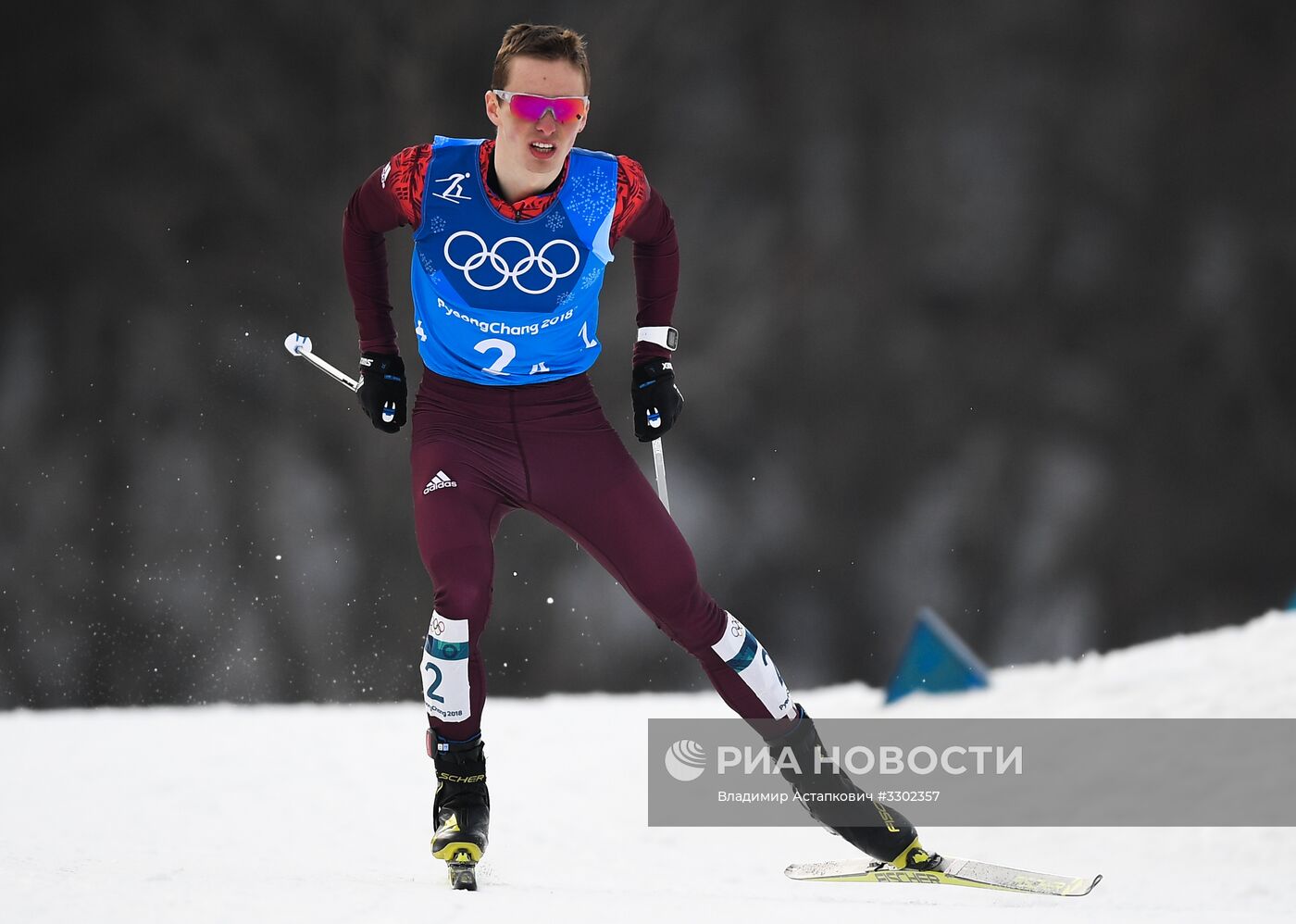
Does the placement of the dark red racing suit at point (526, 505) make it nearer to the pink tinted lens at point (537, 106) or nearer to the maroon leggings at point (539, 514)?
the maroon leggings at point (539, 514)

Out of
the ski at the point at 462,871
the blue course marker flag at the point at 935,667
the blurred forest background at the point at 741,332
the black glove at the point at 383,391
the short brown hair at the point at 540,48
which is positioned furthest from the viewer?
the blurred forest background at the point at 741,332

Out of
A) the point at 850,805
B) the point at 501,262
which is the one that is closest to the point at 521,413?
the point at 501,262

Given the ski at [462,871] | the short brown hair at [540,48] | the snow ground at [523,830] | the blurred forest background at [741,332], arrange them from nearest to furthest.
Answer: the snow ground at [523,830], the ski at [462,871], the short brown hair at [540,48], the blurred forest background at [741,332]

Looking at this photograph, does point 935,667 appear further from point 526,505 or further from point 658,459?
point 526,505

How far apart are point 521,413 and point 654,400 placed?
1.26ft

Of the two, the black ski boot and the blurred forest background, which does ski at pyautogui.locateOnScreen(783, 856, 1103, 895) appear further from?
the blurred forest background

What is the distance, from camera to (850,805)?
2830 mm

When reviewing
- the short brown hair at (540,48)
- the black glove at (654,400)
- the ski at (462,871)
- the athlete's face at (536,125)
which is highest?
the short brown hair at (540,48)

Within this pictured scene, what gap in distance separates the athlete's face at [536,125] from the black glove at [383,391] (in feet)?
1.92

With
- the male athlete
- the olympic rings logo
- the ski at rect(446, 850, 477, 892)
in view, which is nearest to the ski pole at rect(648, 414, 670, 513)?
the male athlete

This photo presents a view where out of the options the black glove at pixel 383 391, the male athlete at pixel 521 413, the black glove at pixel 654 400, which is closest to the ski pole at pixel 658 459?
the black glove at pixel 654 400

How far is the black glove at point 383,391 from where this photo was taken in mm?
3043

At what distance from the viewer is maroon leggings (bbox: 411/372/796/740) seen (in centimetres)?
271

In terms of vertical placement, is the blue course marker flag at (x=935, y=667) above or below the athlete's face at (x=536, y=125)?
below
